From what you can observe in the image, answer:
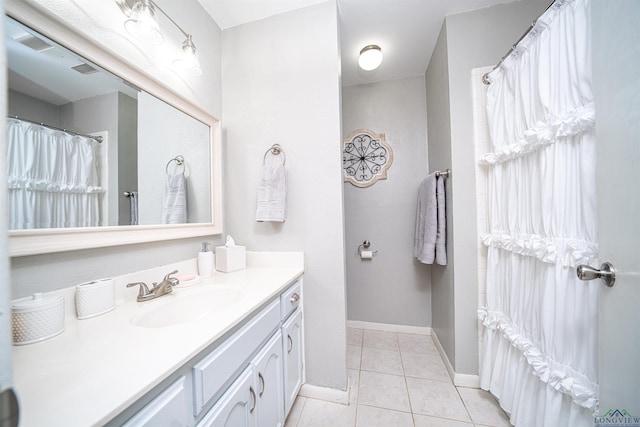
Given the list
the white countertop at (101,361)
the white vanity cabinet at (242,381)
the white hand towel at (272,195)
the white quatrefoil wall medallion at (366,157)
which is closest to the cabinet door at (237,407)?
the white vanity cabinet at (242,381)

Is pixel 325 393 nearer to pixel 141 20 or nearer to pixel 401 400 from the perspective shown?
pixel 401 400

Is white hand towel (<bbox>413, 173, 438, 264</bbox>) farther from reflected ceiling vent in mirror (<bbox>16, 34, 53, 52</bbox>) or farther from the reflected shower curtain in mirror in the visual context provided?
reflected ceiling vent in mirror (<bbox>16, 34, 53, 52</bbox>)

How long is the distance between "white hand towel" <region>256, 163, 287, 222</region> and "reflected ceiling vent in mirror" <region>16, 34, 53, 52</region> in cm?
88

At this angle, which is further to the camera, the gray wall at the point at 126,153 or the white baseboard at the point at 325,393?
the white baseboard at the point at 325,393

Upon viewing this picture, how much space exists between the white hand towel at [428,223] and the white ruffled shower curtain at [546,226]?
432 millimetres

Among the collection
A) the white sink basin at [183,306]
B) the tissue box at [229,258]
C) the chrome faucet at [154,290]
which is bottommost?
the white sink basin at [183,306]

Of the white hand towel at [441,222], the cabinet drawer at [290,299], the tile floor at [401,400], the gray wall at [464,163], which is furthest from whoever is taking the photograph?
the white hand towel at [441,222]

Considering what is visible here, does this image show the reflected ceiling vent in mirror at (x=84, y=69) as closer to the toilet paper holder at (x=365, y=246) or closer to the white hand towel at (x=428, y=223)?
the white hand towel at (x=428, y=223)

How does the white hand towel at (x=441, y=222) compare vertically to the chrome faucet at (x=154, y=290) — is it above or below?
above

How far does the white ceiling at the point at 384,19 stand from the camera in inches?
53.4

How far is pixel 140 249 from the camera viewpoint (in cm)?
96

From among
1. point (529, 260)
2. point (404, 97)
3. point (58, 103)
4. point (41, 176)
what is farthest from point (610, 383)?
point (404, 97)

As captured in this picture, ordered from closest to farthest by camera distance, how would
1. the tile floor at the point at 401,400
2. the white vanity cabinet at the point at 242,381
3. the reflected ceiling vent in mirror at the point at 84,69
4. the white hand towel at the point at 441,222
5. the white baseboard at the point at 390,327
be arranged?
the white vanity cabinet at the point at 242,381 → the reflected ceiling vent in mirror at the point at 84,69 → the tile floor at the point at 401,400 → the white hand towel at the point at 441,222 → the white baseboard at the point at 390,327

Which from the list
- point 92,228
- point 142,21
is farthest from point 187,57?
point 92,228
